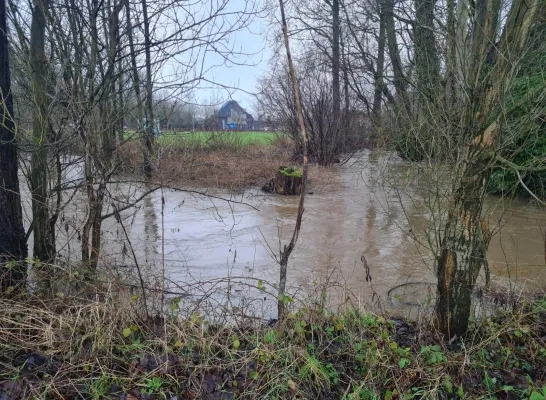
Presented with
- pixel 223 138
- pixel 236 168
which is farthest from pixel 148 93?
pixel 223 138

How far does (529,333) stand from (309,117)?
15.7 metres

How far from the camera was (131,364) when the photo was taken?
128 inches

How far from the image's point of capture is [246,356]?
11.2ft

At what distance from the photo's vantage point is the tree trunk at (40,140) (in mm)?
4547

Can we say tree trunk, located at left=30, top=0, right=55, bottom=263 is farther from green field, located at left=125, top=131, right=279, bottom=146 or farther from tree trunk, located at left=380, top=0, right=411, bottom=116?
tree trunk, located at left=380, top=0, right=411, bottom=116

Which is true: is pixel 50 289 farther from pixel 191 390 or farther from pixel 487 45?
pixel 487 45

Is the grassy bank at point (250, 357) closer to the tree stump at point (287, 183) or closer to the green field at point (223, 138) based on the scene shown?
the green field at point (223, 138)

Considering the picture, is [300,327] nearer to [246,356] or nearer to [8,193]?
[246,356]

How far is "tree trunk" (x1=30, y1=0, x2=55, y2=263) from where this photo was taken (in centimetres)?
455

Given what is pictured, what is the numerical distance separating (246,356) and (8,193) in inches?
107

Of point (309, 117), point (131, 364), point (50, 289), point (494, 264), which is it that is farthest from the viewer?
point (309, 117)

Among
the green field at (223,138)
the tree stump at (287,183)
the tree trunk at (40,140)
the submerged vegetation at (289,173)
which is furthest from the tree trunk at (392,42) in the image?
the tree trunk at (40,140)

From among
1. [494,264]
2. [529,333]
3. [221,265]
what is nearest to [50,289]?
[221,265]

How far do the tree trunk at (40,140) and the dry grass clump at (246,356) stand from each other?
1.13 metres
